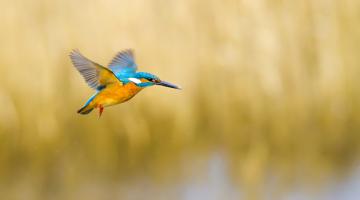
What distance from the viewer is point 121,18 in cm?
466

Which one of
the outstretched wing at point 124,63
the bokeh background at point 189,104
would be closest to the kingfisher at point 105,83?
the outstretched wing at point 124,63

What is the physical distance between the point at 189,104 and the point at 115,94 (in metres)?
1.94

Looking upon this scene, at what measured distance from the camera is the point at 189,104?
4941 mm

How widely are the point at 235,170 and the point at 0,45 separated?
48.9 inches

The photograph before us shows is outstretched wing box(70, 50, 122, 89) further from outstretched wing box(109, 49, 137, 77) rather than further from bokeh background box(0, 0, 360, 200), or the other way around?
bokeh background box(0, 0, 360, 200)

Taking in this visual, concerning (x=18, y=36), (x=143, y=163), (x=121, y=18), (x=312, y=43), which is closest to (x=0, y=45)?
(x=18, y=36)

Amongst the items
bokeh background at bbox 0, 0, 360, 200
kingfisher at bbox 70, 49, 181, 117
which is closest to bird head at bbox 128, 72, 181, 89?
kingfisher at bbox 70, 49, 181, 117

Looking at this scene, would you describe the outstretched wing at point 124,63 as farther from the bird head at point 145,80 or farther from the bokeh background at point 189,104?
the bokeh background at point 189,104

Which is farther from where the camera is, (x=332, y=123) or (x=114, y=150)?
(x=332, y=123)

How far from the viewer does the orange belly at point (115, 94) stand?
2992mm

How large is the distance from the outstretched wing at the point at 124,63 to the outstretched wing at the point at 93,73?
158 mm

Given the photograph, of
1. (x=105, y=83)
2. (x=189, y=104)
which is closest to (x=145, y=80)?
(x=105, y=83)

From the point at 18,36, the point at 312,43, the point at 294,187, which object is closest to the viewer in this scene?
the point at 18,36

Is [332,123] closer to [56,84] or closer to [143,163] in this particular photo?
[143,163]
